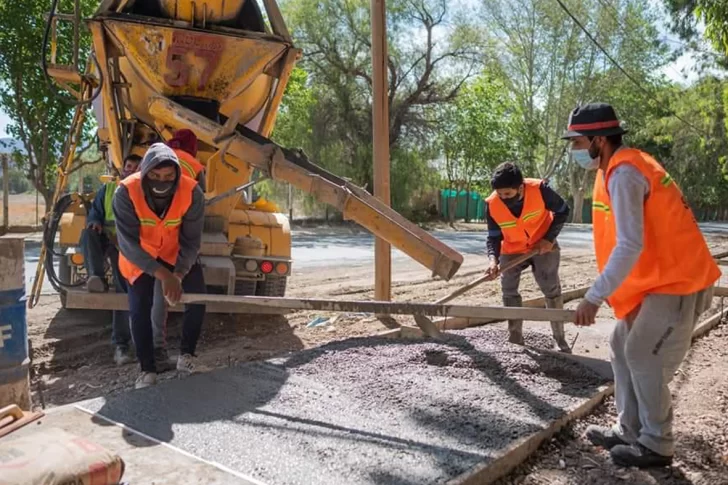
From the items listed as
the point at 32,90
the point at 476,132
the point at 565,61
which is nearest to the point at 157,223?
the point at 32,90

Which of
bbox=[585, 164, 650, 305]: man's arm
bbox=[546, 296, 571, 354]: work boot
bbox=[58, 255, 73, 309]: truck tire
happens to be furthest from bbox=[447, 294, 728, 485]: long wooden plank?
bbox=[58, 255, 73, 309]: truck tire

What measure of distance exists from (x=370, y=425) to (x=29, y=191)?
1775cm

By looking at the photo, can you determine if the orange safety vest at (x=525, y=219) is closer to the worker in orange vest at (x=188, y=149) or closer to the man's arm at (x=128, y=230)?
the worker in orange vest at (x=188, y=149)

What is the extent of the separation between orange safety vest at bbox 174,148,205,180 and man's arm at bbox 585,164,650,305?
121 inches

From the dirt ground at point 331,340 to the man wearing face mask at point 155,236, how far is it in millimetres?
387

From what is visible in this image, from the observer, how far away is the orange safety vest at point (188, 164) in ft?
16.3

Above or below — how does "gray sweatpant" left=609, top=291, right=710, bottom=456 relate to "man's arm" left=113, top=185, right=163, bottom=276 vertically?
below

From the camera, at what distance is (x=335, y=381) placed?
412cm

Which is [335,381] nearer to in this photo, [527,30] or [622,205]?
[622,205]

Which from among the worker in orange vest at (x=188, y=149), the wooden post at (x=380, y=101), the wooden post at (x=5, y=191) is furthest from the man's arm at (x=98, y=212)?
the wooden post at (x=5, y=191)

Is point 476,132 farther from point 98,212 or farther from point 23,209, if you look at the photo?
point 98,212

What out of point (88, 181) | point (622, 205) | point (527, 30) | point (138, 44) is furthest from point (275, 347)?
point (527, 30)

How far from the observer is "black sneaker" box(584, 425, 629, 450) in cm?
340

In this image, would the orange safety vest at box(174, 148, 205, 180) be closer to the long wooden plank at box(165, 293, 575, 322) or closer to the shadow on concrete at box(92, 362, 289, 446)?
the long wooden plank at box(165, 293, 575, 322)
